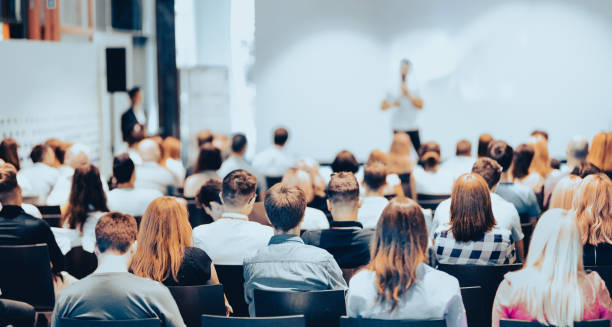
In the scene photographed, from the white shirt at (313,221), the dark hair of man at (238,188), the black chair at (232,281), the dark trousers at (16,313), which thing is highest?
the dark hair of man at (238,188)

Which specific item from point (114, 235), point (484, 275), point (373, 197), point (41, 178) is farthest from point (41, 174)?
point (484, 275)

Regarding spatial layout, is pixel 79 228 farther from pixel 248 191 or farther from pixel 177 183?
pixel 177 183

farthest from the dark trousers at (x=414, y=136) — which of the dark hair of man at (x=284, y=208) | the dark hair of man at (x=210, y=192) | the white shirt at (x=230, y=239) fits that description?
the dark hair of man at (x=284, y=208)

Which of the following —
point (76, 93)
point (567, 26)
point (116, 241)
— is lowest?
point (116, 241)

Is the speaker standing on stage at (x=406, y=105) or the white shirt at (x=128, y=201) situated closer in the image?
the white shirt at (x=128, y=201)

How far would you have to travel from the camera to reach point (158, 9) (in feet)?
40.0

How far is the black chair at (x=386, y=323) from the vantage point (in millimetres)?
2477

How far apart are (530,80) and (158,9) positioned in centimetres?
636

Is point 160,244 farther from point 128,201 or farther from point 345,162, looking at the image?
point 345,162

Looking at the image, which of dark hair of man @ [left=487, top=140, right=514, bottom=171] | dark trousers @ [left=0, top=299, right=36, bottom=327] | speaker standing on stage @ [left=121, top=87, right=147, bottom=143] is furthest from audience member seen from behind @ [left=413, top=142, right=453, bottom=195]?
speaker standing on stage @ [left=121, top=87, right=147, bottom=143]

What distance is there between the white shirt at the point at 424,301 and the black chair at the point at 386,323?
0.22 ft

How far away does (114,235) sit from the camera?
265cm

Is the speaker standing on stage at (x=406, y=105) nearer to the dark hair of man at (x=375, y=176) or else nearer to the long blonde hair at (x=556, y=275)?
the dark hair of man at (x=375, y=176)

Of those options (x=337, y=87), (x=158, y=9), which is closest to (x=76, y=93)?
(x=158, y=9)
